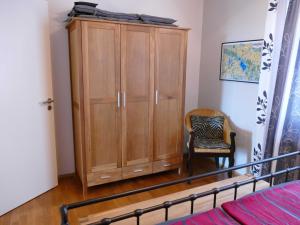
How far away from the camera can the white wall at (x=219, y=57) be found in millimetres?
2838

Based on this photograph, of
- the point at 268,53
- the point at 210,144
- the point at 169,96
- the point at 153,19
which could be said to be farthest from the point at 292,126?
the point at 153,19

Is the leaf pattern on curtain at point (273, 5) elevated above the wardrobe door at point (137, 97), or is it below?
above

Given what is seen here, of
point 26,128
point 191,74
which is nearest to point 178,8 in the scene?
point 191,74

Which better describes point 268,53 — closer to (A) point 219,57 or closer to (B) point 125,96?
(A) point 219,57

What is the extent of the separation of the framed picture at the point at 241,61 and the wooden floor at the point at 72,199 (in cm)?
131

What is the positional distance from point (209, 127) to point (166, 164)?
762 mm

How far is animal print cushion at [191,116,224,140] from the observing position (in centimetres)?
320

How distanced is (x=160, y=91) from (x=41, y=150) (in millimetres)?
1469

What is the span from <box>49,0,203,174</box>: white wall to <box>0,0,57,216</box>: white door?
0.24 m

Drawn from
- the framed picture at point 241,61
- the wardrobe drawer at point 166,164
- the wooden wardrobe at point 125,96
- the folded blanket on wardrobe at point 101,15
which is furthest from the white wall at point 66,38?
the wardrobe drawer at point 166,164

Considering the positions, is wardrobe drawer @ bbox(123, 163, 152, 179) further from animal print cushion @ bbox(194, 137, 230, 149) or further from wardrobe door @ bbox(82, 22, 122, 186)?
animal print cushion @ bbox(194, 137, 230, 149)

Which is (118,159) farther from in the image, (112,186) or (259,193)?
(259,193)

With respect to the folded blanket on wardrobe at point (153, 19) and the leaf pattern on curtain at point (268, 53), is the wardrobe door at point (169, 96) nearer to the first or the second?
the folded blanket on wardrobe at point (153, 19)

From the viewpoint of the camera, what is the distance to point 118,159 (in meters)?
2.74
